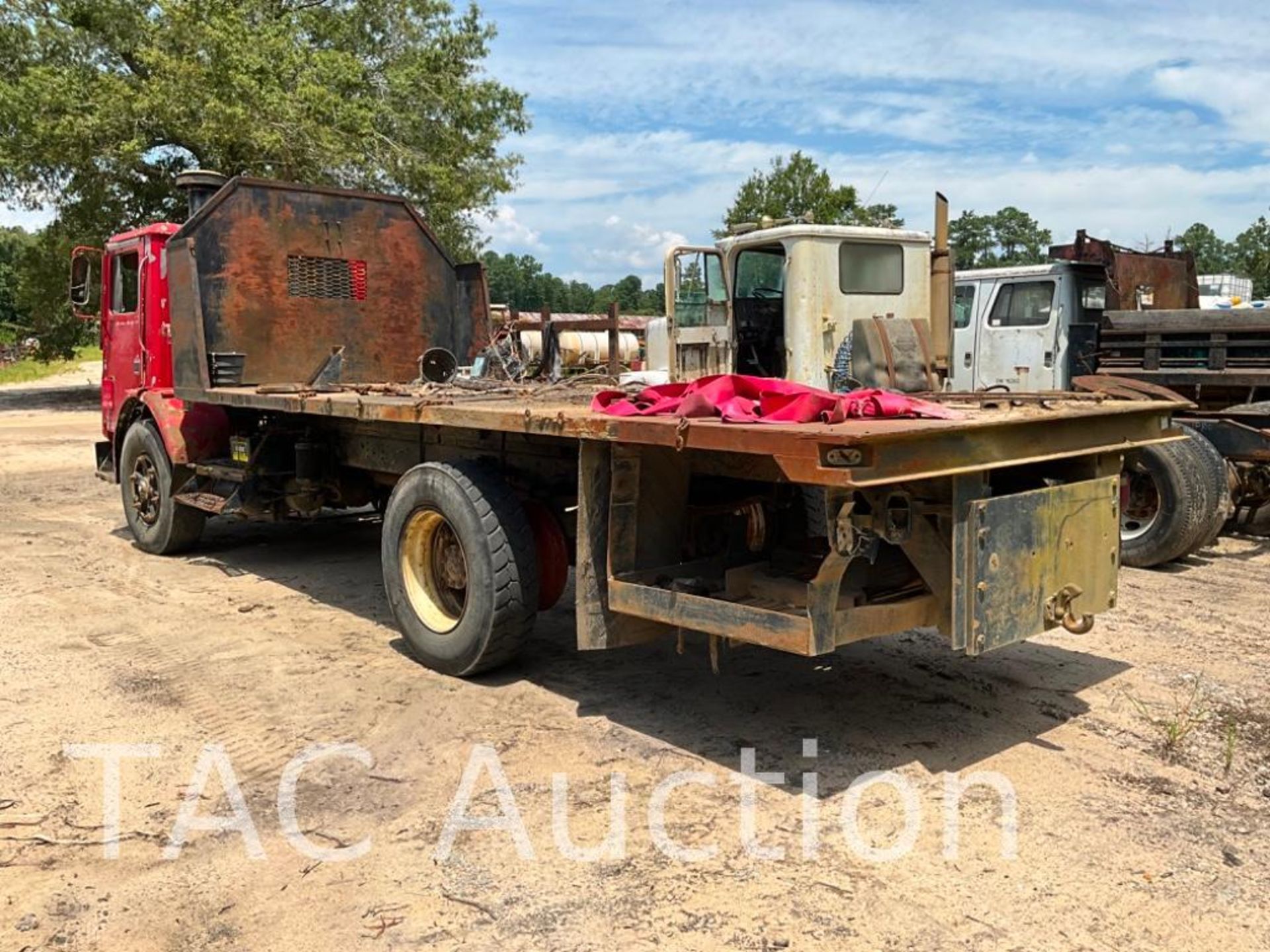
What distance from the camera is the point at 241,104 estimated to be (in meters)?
19.3

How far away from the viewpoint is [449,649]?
202 inches

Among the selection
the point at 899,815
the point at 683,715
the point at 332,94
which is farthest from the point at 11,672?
the point at 332,94

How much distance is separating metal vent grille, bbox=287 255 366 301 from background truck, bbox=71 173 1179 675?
0.06 ft

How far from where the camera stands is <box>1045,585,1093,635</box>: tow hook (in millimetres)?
4230

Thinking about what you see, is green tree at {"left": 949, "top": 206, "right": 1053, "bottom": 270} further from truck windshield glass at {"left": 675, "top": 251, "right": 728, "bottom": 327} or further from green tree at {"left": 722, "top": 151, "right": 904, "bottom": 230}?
truck windshield glass at {"left": 675, "top": 251, "right": 728, "bottom": 327}

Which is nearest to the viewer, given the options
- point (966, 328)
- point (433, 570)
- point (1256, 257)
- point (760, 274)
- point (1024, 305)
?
point (433, 570)

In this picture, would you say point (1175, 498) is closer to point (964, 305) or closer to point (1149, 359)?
point (1149, 359)

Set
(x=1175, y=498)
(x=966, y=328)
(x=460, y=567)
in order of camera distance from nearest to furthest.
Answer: (x=460, y=567), (x=1175, y=498), (x=966, y=328)

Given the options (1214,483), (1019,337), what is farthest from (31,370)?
(1214,483)

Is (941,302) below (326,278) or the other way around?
below

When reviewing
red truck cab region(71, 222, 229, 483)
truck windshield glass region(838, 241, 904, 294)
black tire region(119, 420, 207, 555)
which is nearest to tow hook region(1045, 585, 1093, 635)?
truck windshield glass region(838, 241, 904, 294)

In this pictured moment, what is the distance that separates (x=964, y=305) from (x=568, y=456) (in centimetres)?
809

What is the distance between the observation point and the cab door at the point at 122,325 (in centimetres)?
852

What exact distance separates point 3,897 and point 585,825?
1736mm
